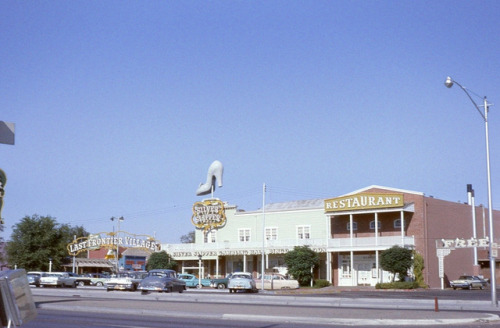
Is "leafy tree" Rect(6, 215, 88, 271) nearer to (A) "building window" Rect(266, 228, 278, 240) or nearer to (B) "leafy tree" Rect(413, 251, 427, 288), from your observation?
(A) "building window" Rect(266, 228, 278, 240)

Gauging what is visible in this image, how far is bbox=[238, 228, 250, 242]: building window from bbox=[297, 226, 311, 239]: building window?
21.3 feet

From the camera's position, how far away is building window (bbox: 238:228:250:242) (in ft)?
222

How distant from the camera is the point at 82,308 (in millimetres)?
23828

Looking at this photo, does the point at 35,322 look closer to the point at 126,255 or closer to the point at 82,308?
the point at 82,308

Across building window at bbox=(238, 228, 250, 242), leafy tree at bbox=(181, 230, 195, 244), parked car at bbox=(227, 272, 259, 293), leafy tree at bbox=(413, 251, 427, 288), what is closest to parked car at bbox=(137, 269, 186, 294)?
parked car at bbox=(227, 272, 259, 293)

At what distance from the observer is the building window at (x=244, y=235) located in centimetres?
6762

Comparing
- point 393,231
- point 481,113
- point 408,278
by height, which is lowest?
point 408,278

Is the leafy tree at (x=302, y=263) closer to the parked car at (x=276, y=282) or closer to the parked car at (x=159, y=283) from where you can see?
the parked car at (x=276, y=282)

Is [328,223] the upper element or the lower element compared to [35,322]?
upper

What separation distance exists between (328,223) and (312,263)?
198 inches

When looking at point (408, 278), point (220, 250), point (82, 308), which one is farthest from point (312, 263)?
point (82, 308)

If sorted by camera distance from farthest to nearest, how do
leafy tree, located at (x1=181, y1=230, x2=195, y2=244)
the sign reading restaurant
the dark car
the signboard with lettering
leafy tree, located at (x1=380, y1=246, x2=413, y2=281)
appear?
leafy tree, located at (x1=181, y1=230, x2=195, y2=244)
the sign reading restaurant
the dark car
leafy tree, located at (x1=380, y1=246, x2=413, y2=281)
the signboard with lettering

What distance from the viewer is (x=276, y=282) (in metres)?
51.6

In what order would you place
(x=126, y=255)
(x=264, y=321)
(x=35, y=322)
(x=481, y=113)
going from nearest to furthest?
1. (x=35, y=322)
2. (x=264, y=321)
3. (x=481, y=113)
4. (x=126, y=255)
